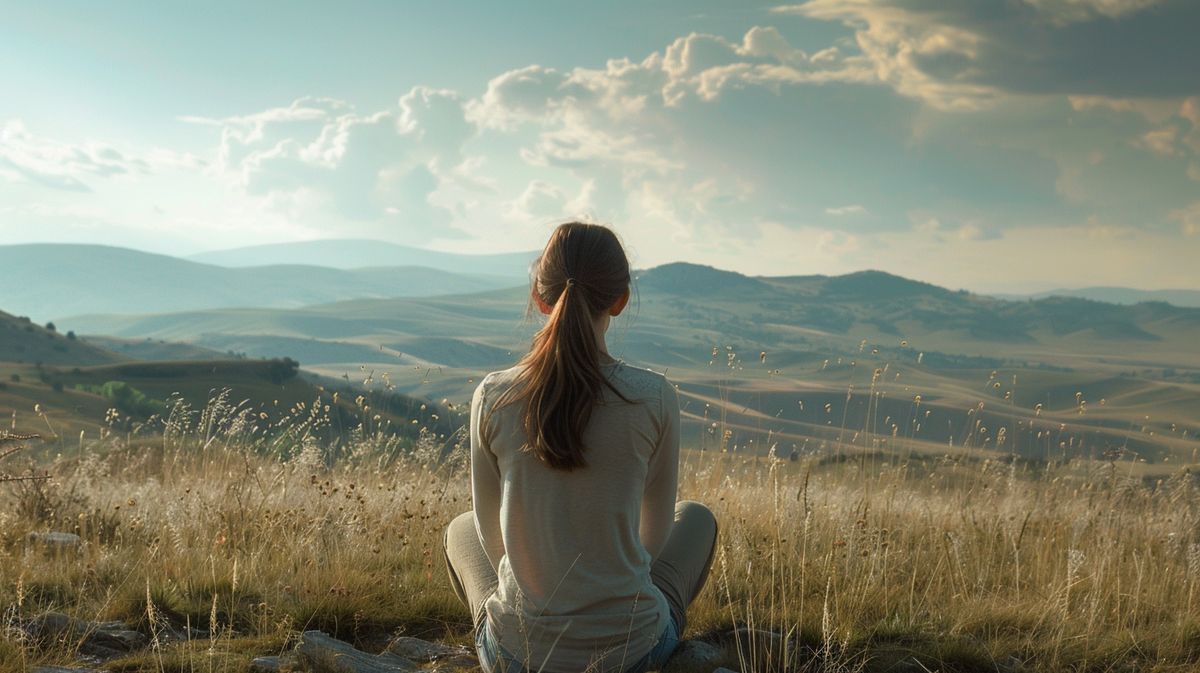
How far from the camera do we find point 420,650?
3.70m

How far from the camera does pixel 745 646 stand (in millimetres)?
3729

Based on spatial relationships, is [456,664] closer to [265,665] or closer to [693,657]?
[265,665]

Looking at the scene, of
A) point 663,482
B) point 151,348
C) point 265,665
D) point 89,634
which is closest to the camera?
point 663,482

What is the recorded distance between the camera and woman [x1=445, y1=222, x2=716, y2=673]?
2713mm

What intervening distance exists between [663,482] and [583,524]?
0.35 meters

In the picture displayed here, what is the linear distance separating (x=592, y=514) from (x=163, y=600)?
2.36 meters

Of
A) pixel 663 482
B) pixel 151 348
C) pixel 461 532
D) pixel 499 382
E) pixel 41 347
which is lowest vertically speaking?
pixel 151 348

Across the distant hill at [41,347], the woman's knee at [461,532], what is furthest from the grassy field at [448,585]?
the distant hill at [41,347]

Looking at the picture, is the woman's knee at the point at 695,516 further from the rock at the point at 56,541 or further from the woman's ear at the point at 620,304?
the rock at the point at 56,541

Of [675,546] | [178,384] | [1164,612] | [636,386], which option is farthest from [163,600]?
[178,384]

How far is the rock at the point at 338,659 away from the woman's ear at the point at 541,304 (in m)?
1.45

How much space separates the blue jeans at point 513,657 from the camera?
2.99 meters

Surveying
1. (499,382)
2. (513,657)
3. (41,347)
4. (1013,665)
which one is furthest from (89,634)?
(41,347)

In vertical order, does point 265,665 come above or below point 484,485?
below
